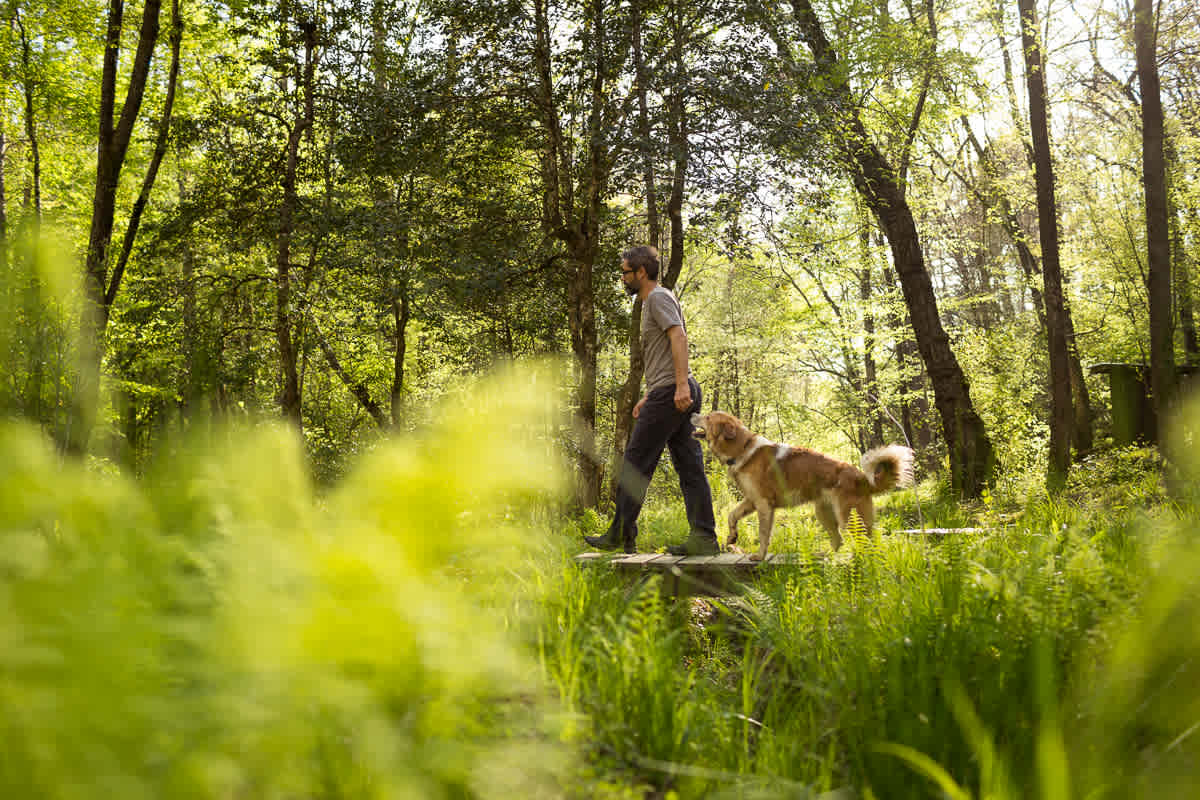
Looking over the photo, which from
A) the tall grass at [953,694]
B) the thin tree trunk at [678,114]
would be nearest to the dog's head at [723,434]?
the tall grass at [953,694]

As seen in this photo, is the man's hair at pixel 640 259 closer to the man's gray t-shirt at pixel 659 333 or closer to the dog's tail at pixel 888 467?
the man's gray t-shirt at pixel 659 333

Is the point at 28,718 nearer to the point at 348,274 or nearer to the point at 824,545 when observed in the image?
the point at 824,545

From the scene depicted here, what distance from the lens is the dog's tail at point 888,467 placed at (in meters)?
5.25

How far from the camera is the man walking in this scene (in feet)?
18.4

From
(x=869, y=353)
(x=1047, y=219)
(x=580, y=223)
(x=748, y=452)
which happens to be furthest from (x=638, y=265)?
(x=869, y=353)

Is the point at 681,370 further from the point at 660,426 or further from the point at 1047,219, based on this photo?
the point at 1047,219

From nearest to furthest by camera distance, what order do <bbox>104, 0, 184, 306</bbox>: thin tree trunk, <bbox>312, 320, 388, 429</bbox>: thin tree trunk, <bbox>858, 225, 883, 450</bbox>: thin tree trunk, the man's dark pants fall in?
the man's dark pants
<bbox>104, 0, 184, 306</bbox>: thin tree trunk
<bbox>312, 320, 388, 429</bbox>: thin tree trunk
<bbox>858, 225, 883, 450</bbox>: thin tree trunk

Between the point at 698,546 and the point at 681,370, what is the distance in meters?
1.46

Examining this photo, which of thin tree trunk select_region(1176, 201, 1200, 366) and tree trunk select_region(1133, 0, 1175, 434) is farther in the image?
thin tree trunk select_region(1176, 201, 1200, 366)

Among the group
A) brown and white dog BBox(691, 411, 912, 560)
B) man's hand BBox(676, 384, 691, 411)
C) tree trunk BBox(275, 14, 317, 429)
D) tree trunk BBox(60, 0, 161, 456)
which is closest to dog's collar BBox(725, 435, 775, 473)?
brown and white dog BBox(691, 411, 912, 560)

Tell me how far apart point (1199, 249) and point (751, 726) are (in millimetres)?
21379

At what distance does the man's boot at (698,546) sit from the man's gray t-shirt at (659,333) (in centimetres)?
130

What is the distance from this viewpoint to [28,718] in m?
0.58

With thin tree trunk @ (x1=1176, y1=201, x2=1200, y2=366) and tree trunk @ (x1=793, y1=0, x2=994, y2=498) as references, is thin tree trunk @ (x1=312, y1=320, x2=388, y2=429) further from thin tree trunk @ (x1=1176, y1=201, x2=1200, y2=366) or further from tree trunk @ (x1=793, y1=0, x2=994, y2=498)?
thin tree trunk @ (x1=1176, y1=201, x2=1200, y2=366)
